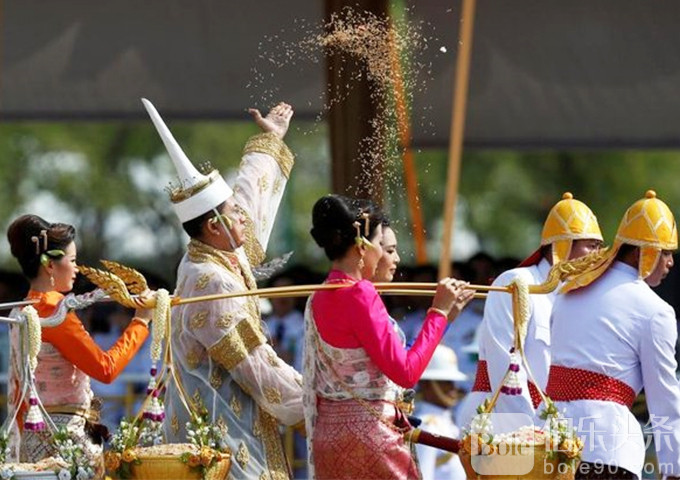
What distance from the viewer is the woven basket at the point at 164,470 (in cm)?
684

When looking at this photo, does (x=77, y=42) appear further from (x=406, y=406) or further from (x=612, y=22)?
(x=406, y=406)

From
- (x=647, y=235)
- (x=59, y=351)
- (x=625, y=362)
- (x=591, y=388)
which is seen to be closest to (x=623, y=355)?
(x=625, y=362)

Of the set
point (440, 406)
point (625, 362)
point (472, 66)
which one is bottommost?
point (440, 406)

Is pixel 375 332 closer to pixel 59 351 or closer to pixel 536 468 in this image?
pixel 536 468

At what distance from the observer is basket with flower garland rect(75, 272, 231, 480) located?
6848mm

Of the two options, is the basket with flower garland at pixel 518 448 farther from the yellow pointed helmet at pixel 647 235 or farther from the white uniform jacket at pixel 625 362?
the yellow pointed helmet at pixel 647 235

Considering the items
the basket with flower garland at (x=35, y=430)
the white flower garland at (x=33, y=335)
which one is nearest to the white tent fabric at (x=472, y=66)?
the basket with flower garland at (x=35, y=430)

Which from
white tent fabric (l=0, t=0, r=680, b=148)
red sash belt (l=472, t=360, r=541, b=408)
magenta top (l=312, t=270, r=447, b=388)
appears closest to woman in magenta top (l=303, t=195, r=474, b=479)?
magenta top (l=312, t=270, r=447, b=388)

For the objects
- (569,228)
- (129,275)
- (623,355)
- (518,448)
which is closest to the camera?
(518,448)

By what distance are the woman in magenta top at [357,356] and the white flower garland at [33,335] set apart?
0.92m

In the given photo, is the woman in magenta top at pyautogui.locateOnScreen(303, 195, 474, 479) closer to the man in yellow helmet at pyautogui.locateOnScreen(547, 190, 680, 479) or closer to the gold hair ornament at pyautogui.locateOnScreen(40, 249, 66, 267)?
the man in yellow helmet at pyautogui.locateOnScreen(547, 190, 680, 479)

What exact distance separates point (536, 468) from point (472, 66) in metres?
5.58

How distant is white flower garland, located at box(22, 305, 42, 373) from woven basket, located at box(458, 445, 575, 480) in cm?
151

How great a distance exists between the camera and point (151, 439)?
23.4 feet
